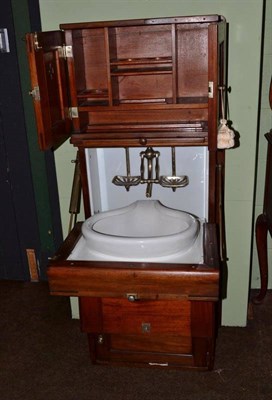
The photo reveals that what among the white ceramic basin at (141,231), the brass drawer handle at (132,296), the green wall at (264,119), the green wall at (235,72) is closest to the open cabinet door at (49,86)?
the green wall at (235,72)

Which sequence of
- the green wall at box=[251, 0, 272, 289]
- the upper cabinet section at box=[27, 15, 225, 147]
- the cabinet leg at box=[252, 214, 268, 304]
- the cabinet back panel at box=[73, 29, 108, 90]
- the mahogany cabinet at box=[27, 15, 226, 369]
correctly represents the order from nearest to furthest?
1. the mahogany cabinet at box=[27, 15, 226, 369]
2. the upper cabinet section at box=[27, 15, 225, 147]
3. the cabinet back panel at box=[73, 29, 108, 90]
4. the green wall at box=[251, 0, 272, 289]
5. the cabinet leg at box=[252, 214, 268, 304]

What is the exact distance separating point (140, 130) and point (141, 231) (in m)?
0.43

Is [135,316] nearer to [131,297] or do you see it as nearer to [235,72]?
[131,297]

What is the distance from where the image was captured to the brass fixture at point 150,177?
6.51 feet

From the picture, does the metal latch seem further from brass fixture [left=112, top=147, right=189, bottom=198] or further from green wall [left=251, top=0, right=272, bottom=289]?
green wall [left=251, top=0, right=272, bottom=289]

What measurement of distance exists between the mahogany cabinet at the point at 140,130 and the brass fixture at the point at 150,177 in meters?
0.11

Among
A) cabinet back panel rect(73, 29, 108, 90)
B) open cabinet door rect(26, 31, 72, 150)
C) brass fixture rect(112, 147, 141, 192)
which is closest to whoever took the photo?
open cabinet door rect(26, 31, 72, 150)

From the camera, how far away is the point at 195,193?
2.15 metres

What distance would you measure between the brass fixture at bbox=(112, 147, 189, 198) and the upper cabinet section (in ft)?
0.37

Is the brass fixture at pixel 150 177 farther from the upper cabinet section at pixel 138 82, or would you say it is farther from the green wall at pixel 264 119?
the green wall at pixel 264 119

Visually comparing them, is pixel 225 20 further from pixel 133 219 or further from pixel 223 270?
pixel 223 270

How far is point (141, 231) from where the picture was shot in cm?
205

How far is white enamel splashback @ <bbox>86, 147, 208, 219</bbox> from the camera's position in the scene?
2102 mm

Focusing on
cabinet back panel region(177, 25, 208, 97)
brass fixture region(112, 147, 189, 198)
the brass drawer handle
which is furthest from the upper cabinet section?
the brass drawer handle
